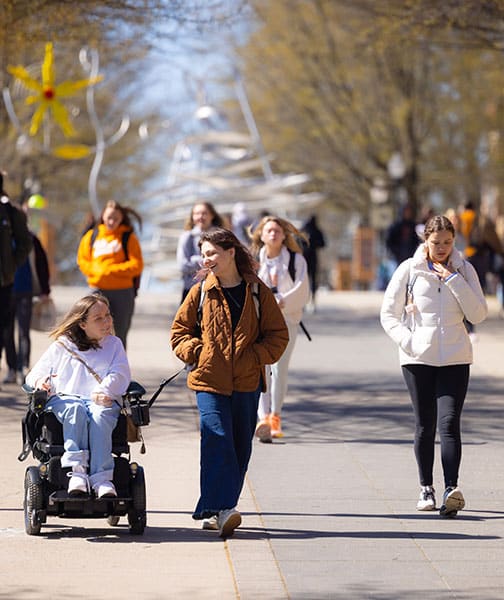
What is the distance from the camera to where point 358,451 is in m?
10.8

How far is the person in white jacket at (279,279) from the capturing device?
37.4ft

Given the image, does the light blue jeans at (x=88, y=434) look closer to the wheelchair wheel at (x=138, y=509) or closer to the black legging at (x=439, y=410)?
the wheelchair wheel at (x=138, y=509)

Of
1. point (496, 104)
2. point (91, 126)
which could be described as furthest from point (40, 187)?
point (496, 104)

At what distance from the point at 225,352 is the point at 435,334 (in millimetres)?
1418

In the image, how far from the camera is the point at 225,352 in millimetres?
7852

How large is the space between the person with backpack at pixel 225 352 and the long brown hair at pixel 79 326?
1.51 ft

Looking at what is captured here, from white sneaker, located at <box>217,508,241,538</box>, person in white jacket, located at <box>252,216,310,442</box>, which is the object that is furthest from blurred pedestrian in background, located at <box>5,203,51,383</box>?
white sneaker, located at <box>217,508,241,538</box>

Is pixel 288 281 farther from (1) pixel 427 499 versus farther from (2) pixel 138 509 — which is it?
(2) pixel 138 509

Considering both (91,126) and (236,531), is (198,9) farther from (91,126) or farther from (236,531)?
(91,126)

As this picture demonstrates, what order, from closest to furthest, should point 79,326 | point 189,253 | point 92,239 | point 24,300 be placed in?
point 79,326
point 92,239
point 189,253
point 24,300

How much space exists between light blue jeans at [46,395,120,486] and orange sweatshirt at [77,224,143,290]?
18.4 ft

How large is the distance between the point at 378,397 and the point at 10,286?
3.50 meters

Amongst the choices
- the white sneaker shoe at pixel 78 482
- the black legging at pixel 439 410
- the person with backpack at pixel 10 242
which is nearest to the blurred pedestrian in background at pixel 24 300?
the person with backpack at pixel 10 242

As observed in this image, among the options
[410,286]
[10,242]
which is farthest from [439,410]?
[10,242]
